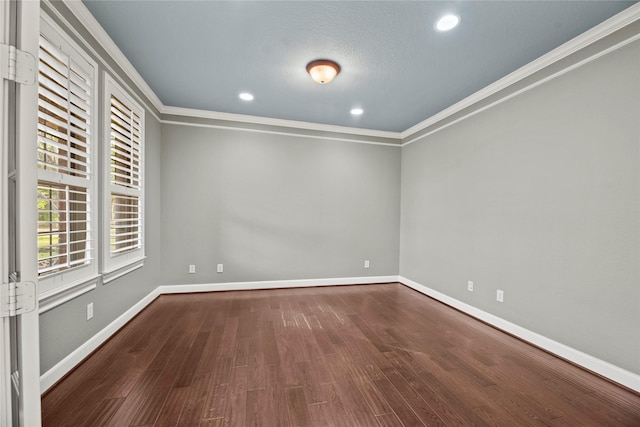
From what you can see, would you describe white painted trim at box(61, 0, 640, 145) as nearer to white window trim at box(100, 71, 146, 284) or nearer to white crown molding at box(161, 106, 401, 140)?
white crown molding at box(161, 106, 401, 140)

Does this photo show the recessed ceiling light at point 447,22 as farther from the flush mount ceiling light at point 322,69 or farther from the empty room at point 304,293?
the flush mount ceiling light at point 322,69

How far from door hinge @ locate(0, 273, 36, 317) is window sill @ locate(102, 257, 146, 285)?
1560 millimetres

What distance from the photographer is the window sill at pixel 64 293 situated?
→ 1638 mm

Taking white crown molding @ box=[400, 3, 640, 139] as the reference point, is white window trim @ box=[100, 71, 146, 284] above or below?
below

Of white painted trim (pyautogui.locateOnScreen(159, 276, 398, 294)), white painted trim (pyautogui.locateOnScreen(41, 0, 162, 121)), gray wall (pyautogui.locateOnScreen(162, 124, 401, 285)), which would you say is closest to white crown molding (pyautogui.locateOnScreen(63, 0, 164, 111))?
white painted trim (pyautogui.locateOnScreen(41, 0, 162, 121))

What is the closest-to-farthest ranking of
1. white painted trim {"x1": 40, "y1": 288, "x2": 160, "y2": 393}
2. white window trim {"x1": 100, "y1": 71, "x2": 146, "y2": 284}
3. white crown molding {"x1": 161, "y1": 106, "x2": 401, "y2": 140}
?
white painted trim {"x1": 40, "y1": 288, "x2": 160, "y2": 393}, white window trim {"x1": 100, "y1": 71, "x2": 146, "y2": 284}, white crown molding {"x1": 161, "y1": 106, "x2": 401, "y2": 140}

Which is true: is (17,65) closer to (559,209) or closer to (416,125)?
(559,209)

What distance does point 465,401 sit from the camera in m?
1.70

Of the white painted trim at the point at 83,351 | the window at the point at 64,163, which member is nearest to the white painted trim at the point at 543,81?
the window at the point at 64,163

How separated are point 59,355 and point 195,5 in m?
2.68

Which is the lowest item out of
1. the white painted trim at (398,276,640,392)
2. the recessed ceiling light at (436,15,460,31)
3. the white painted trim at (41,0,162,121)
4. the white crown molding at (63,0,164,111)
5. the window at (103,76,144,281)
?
the white painted trim at (398,276,640,392)

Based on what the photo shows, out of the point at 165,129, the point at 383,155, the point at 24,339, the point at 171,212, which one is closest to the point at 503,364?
the point at 24,339

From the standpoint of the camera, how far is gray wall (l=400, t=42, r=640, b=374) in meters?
1.89

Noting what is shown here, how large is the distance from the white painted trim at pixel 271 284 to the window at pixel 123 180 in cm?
93
